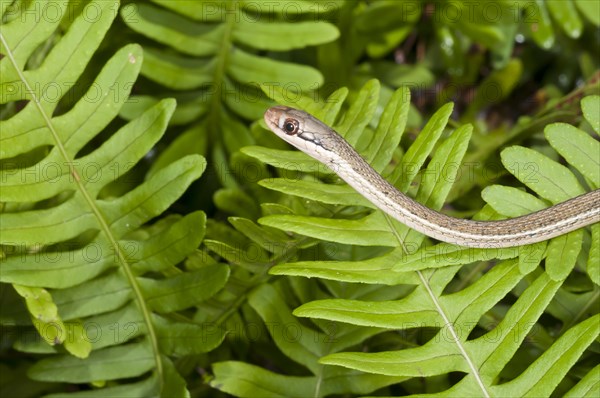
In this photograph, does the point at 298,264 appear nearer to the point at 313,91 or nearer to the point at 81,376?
the point at 81,376

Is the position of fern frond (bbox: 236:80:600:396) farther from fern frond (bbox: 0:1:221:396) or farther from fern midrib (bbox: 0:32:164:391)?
fern midrib (bbox: 0:32:164:391)

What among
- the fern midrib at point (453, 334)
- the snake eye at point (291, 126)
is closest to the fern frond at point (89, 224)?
the snake eye at point (291, 126)

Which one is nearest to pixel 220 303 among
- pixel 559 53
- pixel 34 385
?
pixel 34 385

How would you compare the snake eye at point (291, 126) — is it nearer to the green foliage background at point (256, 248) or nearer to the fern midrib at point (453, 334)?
the green foliage background at point (256, 248)

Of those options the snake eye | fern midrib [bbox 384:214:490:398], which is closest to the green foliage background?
fern midrib [bbox 384:214:490:398]

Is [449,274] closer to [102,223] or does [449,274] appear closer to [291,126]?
[291,126]
